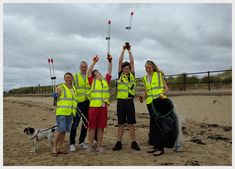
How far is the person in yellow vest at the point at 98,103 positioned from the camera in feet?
17.3

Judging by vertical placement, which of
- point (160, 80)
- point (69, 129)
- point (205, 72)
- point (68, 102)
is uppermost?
point (205, 72)

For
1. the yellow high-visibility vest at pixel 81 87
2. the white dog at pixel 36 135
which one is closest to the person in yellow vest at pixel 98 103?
the yellow high-visibility vest at pixel 81 87

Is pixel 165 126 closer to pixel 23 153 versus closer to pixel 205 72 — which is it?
pixel 23 153

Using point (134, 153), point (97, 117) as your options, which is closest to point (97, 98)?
point (97, 117)

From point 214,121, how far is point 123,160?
262 inches

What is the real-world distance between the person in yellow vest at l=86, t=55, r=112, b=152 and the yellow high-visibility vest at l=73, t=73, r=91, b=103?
0.17 meters

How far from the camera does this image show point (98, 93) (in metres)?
5.35

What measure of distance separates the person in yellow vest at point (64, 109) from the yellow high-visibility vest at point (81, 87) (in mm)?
200

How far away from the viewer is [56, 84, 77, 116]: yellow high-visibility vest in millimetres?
5164

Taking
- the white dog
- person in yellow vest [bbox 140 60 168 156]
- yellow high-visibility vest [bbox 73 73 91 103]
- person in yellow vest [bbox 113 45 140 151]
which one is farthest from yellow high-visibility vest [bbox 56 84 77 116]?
person in yellow vest [bbox 140 60 168 156]

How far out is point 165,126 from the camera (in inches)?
207

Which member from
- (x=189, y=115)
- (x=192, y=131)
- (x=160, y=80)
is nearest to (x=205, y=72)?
(x=189, y=115)

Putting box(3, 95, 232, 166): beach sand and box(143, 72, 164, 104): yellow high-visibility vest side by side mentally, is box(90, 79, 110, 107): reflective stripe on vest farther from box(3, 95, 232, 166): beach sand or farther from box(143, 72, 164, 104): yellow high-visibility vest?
box(3, 95, 232, 166): beach sand

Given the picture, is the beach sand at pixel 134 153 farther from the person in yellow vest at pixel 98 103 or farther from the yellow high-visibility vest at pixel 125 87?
the yellow high-visibility vest at pixel 125 87
